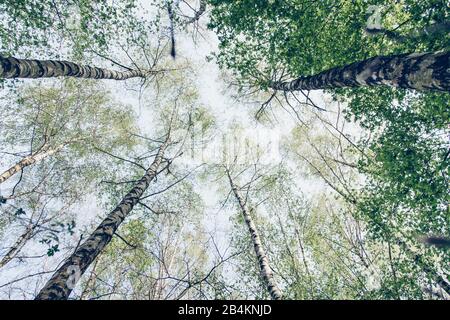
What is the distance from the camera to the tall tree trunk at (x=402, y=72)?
285 centimetres

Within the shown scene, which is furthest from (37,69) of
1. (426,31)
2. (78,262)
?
(426,31)

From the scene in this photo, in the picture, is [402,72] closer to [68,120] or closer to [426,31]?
[426,31]

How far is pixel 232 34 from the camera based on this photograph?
263 inches

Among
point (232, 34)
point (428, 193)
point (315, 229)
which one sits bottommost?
point (428, 193)

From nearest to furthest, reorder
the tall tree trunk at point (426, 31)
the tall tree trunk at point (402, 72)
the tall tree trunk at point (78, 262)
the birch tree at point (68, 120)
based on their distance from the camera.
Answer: the tall tree trunk at point (402, 72) → the tall tree trunk at point (78, 262) → the tall tree trunk at point (426, 31) → the birch tree at point (68, 120)

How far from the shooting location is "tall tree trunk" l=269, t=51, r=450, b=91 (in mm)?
2850

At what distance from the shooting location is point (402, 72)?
3.27 m

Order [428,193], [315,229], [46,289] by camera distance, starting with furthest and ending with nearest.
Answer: [315,229]
[428,193]
[46,289]

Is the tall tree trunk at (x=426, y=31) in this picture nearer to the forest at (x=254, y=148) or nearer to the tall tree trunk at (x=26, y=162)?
the forest at (x=254, y=148)

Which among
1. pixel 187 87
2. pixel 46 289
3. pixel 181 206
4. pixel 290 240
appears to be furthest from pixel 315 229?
pixel 46 289

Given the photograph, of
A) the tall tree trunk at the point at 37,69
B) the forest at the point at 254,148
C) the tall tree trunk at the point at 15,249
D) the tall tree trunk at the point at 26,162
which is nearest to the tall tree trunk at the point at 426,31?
the forest at the point at 254,148

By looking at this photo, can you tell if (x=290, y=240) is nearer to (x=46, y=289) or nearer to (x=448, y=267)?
(x=448, y=267)

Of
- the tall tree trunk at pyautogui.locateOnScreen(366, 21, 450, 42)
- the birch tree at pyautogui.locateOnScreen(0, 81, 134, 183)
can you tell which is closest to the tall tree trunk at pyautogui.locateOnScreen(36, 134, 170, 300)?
the tall tree trunk at pyautogui.locateOnScreen(366, 21, 450, 42)
